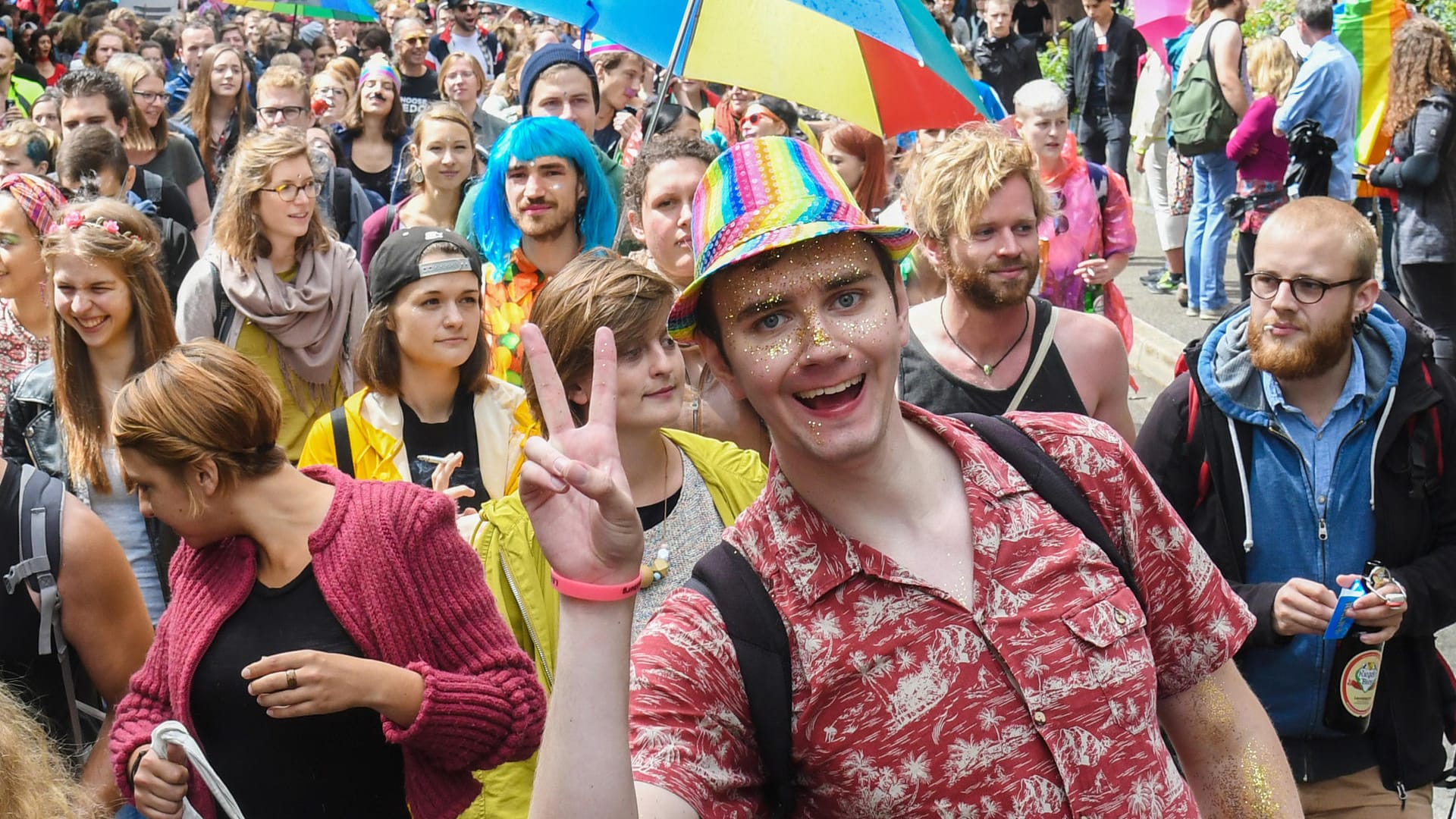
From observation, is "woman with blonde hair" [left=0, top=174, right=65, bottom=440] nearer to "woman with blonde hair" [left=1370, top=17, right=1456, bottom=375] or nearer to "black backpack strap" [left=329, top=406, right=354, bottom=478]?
"black backpack strap" [left=329, top=406, right=354, bottom=478]

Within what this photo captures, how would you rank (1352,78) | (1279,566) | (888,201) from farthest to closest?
1. (1352,78)
2. (888,201)
3. (1279,566)

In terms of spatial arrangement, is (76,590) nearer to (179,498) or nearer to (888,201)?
(179,498)

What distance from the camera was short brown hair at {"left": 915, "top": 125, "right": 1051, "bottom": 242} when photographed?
421cm

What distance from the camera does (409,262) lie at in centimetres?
452

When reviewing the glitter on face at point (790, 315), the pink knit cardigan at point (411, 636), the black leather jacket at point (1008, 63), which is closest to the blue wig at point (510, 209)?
the pink knit cardigan at point (411, 636)

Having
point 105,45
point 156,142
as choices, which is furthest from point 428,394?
point 105,45

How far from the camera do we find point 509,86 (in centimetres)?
1194

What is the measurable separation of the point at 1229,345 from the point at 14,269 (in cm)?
401

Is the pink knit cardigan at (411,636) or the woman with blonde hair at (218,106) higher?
the woman with blonde hair at (218,106)

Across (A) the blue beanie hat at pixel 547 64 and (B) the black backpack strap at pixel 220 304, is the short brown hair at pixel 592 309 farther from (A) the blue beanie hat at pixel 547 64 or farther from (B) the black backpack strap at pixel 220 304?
(A) the blue beanie hat at pixel 547 64

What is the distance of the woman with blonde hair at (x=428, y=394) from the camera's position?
423 cm

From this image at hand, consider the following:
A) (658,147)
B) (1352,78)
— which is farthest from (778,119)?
(1352,78)

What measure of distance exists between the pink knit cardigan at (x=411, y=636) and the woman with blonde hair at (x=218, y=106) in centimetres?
765

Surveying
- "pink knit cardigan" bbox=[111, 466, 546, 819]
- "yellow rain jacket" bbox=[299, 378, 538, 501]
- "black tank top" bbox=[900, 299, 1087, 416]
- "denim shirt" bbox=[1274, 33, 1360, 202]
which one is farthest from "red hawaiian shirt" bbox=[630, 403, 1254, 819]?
"denim shirt" bbox=[1274, 33, 1360, 202]
